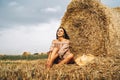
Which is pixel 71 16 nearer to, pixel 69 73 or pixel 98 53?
pixel 98 53

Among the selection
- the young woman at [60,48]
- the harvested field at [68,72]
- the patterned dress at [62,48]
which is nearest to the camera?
the harvested field at [68,72]

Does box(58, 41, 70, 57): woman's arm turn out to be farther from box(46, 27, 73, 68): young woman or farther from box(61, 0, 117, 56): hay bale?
box(61, 0, 117, 56): hay bale

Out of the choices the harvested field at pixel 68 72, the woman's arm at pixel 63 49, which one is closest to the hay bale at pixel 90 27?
the woman's arm at pixel 63 49

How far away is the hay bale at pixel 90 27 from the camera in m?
10.2

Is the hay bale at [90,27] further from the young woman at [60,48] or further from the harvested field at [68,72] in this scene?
the harvested field at [68,72]

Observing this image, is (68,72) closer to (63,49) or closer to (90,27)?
(63,49)

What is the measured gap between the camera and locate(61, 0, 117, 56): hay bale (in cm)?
1020

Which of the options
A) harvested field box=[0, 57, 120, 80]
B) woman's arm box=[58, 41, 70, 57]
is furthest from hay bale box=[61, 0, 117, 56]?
harvested field box=[0, 57, 120, 80]

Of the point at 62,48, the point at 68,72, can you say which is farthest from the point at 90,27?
the point at 68,72

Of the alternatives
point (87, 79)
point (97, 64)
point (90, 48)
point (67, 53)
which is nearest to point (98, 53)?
point (90, 48)

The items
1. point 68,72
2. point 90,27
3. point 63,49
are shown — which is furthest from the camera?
point 90,27

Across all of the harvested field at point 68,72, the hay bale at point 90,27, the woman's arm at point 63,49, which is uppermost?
the hay bale at point 90,27

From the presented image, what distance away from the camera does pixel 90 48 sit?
11039 mm

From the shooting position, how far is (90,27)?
11117 millimetres
